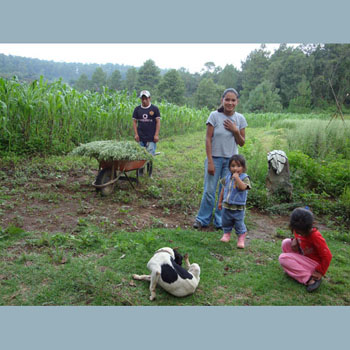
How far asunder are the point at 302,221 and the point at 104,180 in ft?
12.6

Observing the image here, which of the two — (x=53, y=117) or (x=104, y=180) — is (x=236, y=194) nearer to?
(x=104, y=180)

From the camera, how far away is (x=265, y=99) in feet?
147

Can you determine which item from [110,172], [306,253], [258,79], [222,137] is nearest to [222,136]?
[222,137]

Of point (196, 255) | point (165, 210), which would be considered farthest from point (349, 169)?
point (196, 255)

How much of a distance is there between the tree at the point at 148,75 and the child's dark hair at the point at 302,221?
1871 inches

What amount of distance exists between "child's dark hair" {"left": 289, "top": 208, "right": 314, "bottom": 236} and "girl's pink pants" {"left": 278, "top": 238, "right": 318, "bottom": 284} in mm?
354

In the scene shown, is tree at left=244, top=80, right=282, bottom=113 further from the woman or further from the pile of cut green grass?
the woman

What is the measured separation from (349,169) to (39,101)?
769 centimetres

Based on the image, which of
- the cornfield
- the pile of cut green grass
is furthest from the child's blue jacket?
the cornfield

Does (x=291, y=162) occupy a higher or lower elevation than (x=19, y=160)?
higher

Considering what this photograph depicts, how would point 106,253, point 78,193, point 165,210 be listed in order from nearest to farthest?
point 106,253 < point 165,210 < point 78,193

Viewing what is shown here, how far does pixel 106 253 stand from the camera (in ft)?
11.5

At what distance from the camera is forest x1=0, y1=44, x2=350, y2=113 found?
2355cm

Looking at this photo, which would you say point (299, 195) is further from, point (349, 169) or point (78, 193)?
point (78, 193)
